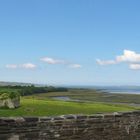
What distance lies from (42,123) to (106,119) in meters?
2.50

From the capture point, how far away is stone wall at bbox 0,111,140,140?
10680 mm

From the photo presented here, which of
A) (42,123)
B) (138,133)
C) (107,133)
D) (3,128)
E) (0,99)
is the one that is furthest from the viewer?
(0,99)

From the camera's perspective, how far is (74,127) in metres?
12.0

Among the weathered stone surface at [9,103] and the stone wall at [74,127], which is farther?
the weathered stone surface at [9,103]

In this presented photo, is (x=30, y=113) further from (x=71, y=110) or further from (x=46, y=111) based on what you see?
(x=71, y=110)

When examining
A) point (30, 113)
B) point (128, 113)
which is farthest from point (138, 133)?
point (30, 113)

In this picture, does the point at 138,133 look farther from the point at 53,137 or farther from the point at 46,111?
the point at 46,111

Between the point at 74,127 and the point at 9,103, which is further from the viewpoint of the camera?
the point at 9,103

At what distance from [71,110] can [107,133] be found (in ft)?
95.9

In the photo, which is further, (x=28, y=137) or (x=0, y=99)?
(x=0, y=99)

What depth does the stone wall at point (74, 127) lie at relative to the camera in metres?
10.7

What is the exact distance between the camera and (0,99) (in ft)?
134

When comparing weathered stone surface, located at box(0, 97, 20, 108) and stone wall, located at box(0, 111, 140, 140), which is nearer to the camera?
stone wall, located at box(0, 111, 140, 140)

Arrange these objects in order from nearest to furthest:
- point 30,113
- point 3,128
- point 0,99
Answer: point 3,128 → point 30,113 → point 0,99
